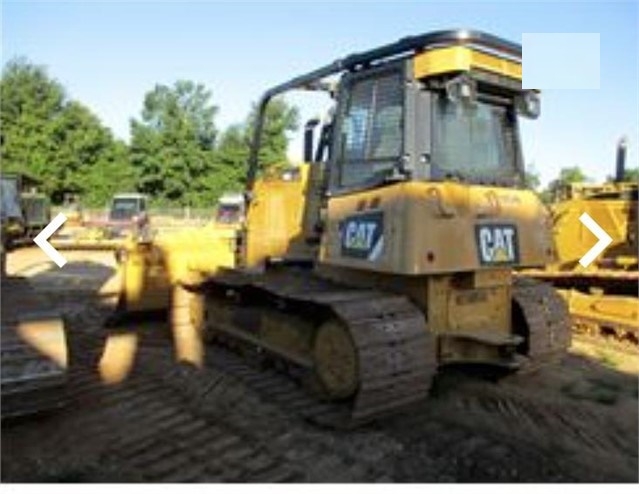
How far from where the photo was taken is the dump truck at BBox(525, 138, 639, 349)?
1186 cm

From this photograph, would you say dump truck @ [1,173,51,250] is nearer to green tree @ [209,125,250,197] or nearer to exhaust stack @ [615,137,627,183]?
exhaust stack @ [615,137,627,183]

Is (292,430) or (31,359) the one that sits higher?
(31,359)

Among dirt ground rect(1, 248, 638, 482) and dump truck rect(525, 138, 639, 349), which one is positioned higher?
dump truck rect(525, 138, 639, 349)

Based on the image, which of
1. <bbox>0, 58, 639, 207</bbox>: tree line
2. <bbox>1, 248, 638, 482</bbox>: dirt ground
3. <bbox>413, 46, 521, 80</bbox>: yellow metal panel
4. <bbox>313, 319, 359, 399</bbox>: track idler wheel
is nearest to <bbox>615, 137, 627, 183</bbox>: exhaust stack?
<bbox>1, 248, 638, 482</bbox>: dirt ground

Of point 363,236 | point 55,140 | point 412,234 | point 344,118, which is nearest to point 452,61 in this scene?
point 344,118

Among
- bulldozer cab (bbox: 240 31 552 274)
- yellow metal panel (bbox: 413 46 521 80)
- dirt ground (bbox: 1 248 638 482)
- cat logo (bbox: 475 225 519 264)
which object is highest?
yellow metal panel (bbox: 413 46 521 80)

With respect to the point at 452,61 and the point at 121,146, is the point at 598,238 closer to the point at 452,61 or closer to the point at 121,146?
the point at 452,61

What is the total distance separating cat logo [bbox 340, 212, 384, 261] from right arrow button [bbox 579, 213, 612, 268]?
264 inches

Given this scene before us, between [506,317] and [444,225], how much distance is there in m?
1.54

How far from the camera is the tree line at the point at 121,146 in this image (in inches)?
2223

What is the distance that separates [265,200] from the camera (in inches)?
375

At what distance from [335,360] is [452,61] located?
2.56 meters

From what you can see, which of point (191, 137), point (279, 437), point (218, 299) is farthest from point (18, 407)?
point (191, 137)

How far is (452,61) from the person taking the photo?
22.5 feet
